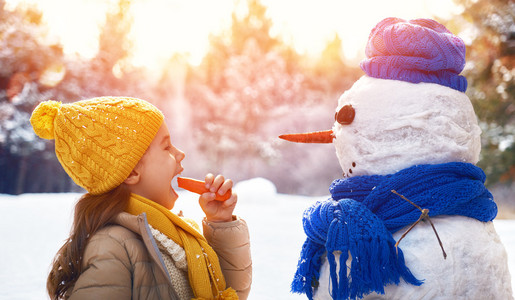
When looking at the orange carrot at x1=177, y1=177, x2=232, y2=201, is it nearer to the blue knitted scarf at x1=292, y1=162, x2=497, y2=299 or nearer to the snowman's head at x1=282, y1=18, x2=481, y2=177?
the blue knitted scarf at x1=292, y1=162, x2=497, y2=299

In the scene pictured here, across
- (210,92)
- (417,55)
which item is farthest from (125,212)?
(210,92)

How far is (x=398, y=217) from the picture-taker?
1.05 m

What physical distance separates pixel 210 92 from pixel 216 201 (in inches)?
408

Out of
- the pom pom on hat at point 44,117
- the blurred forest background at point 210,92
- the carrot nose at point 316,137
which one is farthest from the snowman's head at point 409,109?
the blurred forest background at point 210,92

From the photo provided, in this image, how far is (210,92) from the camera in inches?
447

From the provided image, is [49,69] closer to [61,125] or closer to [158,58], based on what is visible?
[158,58]

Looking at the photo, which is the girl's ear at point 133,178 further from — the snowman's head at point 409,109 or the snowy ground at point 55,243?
the snowman's head at point 409,109

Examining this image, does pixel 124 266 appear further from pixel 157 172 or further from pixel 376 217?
pixel 376 217

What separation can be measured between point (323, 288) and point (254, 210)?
381 cm

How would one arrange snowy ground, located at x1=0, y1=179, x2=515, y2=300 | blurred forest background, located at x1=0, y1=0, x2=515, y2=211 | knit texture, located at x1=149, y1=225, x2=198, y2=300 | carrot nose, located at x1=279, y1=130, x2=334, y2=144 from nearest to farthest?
knit texture, located at x1=149, y1=225, x2=198, y2=300, carrot nose, located at x1=279, y1=130, x2=334, y2=144, snowy ground, located at x1=0, y1=179, x2=515, y2=300, blurred forest background, located at x1=0, y1=0, x2=515, y2=211

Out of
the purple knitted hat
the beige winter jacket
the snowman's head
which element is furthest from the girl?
the purple knitted hat

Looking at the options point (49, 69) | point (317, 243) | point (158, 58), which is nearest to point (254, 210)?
point (317, 243)

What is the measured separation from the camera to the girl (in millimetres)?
995

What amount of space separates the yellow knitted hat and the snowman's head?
0.62 meters
